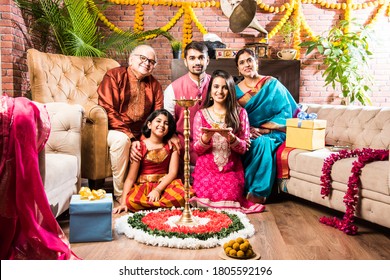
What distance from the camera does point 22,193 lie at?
1929mm

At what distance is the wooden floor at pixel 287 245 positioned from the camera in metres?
2.41

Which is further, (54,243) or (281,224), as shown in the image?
(281,224)

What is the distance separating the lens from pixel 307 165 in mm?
3441

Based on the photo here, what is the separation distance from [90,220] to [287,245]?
45.9 inches

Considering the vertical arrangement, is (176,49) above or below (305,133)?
above

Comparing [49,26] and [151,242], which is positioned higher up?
[49,26]

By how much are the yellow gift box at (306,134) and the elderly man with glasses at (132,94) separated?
120 centimetres

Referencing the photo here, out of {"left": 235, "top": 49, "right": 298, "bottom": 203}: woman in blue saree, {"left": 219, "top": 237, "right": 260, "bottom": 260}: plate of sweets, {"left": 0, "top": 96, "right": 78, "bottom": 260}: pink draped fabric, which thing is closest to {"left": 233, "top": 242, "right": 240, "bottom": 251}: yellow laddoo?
{"left": 219, "top": 237, "right": 260, "bottom": 260}: plate of sweets

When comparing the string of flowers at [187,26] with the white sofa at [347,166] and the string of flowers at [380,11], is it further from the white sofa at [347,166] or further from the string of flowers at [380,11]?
the string of flowers at [380,11]

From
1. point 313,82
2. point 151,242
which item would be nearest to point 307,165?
point 151,242

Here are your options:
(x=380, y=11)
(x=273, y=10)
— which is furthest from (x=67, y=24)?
(x=380, y=11)

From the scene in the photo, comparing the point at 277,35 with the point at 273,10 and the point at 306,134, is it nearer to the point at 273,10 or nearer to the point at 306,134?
the point at 273,10

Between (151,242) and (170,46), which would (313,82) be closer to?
(170,46)

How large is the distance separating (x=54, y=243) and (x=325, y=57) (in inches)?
196
